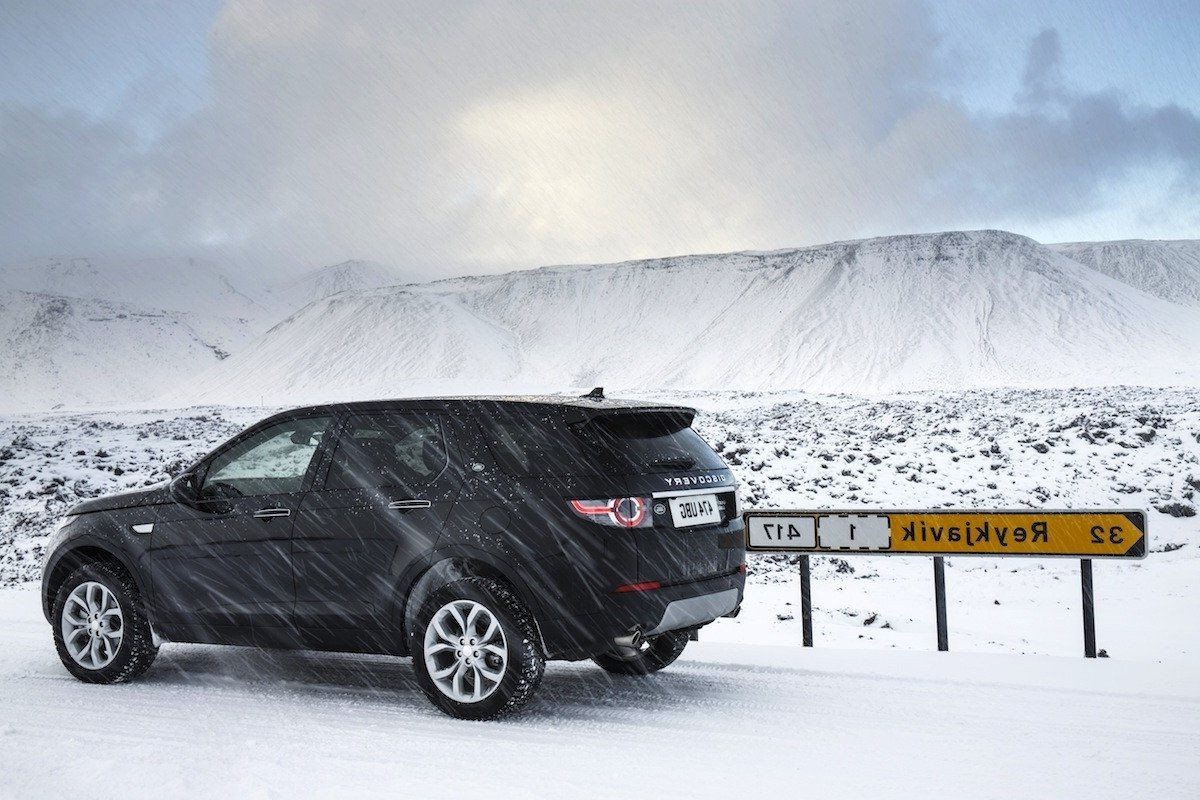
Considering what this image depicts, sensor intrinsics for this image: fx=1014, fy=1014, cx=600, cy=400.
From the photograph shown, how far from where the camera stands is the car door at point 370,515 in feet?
18.2

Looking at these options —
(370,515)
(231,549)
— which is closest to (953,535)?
(370,515)

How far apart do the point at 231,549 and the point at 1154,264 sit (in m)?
162

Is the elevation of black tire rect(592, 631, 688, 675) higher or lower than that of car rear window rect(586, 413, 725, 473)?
lower

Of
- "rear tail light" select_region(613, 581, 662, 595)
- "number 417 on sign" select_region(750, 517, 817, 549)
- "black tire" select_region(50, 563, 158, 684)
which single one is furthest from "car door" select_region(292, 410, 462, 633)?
"number 417 on sign" select_region(750, 517, 817, 549)

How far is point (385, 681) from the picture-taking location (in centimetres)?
659

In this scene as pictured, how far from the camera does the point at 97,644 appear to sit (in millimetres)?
6426

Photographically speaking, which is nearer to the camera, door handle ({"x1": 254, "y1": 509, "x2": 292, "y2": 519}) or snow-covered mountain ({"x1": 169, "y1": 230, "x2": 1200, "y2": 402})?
door handle ({"x1": 254, "y1": 509, "x2": 292, "y2": 519})

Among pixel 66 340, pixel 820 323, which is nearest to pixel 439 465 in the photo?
pixel 820 323

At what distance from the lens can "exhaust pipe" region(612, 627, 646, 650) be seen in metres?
5.13

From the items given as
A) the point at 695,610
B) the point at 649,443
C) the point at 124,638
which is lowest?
the point at 124,638

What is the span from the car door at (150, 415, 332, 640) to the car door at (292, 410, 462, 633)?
0.47 ft

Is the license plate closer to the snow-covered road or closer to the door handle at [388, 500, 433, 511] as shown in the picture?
the snow-covered road

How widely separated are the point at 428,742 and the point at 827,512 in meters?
4.33

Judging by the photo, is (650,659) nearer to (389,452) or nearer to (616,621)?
(616,621)
